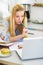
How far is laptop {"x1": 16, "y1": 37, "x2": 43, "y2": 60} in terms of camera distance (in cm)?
89

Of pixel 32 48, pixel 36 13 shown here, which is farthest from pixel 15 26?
pixel 36 13

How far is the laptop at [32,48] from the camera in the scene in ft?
2.91

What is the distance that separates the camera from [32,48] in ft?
2.96

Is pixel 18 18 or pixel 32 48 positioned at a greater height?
pixel 18 18

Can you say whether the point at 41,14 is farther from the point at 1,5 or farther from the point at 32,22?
the point at 1,5

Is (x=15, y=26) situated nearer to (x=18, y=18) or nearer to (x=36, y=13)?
(x=18, y=18)

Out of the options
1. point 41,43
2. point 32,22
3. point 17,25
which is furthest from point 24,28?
point 32,22

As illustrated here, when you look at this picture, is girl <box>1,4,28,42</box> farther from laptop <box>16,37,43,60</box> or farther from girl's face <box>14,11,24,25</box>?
laptop <box>16,37,43,60</box>

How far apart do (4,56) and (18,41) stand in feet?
0.95

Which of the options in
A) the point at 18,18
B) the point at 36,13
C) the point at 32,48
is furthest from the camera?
the point at 36,13

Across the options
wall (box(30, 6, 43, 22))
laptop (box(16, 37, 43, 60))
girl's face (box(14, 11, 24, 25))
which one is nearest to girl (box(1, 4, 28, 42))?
girl's face (box(14, 11, 24, 25))

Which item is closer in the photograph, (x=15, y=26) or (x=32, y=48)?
(x=32, y=48)

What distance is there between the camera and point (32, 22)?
1.92 metres

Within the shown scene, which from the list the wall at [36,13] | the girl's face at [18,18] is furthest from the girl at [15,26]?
the wall at [36,13]
